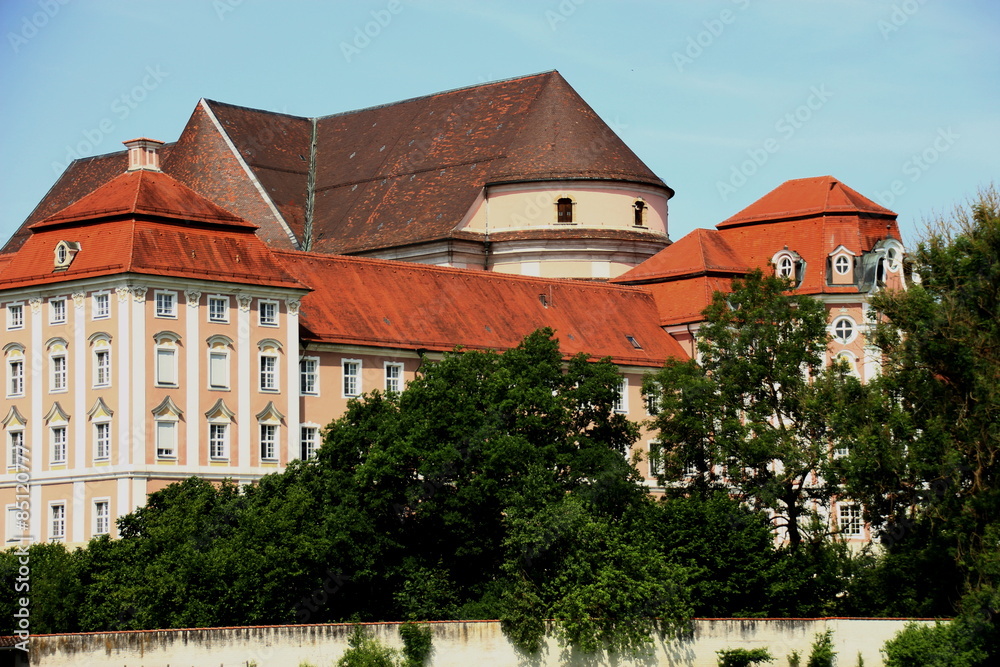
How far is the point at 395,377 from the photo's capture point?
69.1 meters

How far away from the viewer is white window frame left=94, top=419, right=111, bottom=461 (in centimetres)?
6288

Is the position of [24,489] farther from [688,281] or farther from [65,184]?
[65,184]

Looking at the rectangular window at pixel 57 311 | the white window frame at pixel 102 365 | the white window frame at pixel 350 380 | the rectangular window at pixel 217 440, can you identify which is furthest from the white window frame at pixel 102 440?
the white window frame at pixel 350 380

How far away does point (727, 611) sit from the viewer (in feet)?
193

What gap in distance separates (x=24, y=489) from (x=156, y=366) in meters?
5.48

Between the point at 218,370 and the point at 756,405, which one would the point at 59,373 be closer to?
the point at 218,370

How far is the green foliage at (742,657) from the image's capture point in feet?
178

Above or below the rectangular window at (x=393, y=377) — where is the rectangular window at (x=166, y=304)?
above

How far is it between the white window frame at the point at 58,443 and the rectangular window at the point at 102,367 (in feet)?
5.52

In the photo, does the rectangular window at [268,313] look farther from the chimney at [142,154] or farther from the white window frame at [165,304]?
the chimney at [142,154]

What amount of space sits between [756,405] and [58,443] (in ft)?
64.3

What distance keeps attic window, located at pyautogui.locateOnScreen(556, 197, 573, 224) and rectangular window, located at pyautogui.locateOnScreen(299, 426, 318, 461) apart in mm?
19905

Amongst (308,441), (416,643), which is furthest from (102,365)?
(416,643)

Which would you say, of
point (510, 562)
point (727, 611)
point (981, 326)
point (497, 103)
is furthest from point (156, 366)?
point (497, 103)
